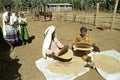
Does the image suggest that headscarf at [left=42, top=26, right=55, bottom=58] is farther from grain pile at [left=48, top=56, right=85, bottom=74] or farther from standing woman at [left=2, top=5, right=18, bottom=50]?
standing woman at [left=2, top=5, right=18, bottom=50]

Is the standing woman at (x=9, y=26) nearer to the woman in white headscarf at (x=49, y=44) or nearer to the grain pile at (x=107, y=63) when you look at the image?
the woman in white headscarf at (x=49, y=44)

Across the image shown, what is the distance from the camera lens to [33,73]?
16.5 feet

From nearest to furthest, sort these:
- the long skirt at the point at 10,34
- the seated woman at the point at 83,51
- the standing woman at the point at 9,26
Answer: the seated woman at the point at 83,51 → the standing woman at the point at 9,26 → the long skirt at the point at 10,34

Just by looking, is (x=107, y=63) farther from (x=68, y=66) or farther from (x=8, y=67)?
(x=8, y=67)

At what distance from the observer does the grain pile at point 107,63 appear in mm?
4875

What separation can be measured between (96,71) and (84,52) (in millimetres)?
711

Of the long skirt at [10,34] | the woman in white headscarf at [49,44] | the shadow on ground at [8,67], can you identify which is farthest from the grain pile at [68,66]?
the long skirt at [10,34]

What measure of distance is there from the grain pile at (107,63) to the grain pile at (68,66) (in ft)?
1.26

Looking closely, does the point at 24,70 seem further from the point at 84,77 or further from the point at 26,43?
the point at 26,43

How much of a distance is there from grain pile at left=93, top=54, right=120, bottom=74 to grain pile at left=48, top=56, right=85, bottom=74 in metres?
0.38

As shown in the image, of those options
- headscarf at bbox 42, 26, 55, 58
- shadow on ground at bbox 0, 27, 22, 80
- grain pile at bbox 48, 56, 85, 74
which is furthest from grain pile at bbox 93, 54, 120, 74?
shadow on ground at bbox 0, 27, 22, 80

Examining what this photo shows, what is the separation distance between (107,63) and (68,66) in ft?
3.21

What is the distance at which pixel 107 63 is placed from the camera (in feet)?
16.8

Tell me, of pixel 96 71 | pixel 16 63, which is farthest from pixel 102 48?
pixel 16 63
